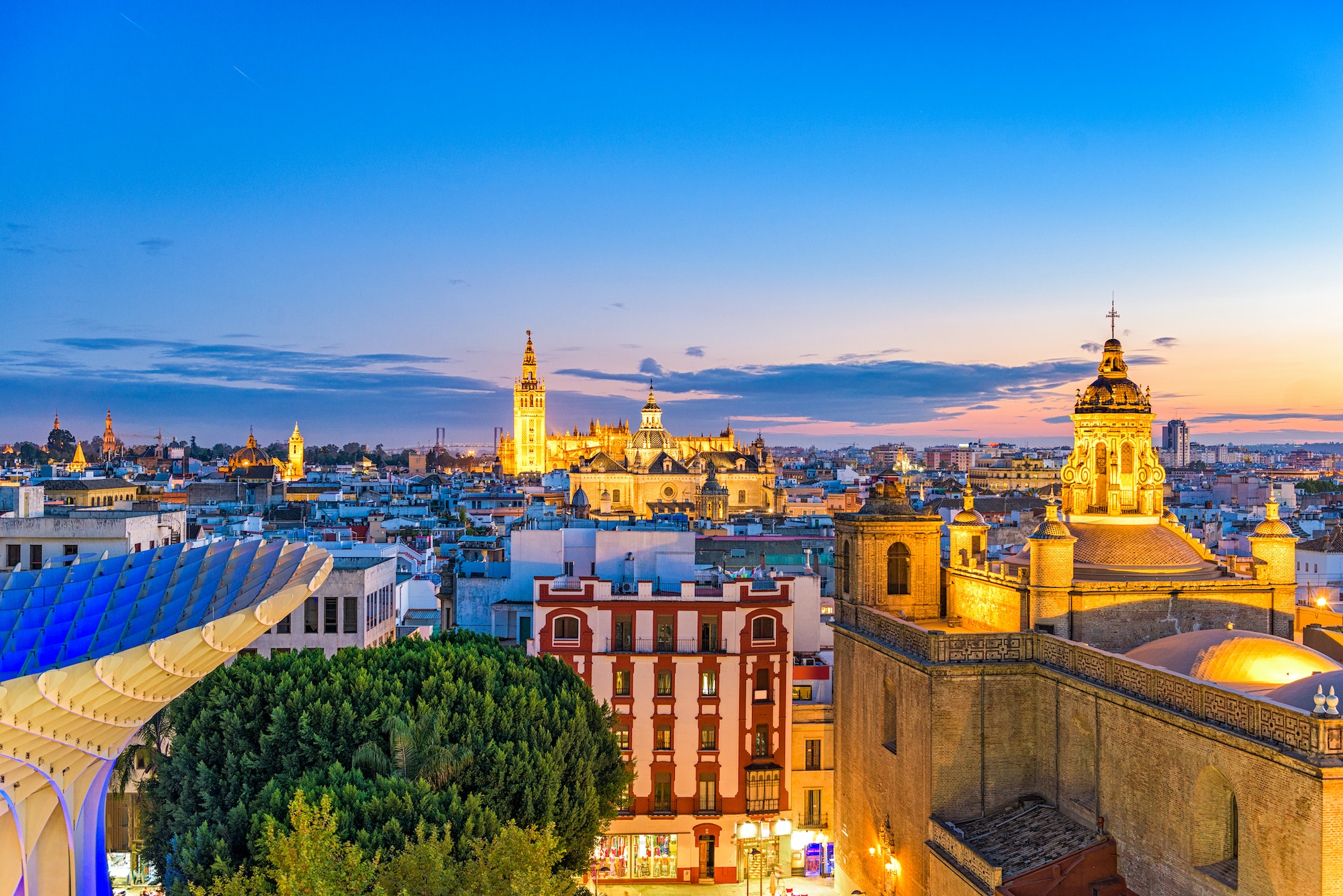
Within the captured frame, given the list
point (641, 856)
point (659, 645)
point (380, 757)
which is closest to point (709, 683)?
point (659, 645)

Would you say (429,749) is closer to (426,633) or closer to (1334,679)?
(1334,679)

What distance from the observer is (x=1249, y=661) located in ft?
63.8

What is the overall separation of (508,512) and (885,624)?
7712 centimetres

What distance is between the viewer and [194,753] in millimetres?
21812

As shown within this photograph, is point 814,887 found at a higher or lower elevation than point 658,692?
lower

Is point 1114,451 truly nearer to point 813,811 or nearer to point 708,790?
point 813,811

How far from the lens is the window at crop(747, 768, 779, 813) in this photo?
3178cm

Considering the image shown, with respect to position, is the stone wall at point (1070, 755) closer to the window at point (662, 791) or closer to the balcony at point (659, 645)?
the balcony at point (659, 645)

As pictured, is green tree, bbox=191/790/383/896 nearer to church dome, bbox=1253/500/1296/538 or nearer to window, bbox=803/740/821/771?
window, bbox=803/740/821/771

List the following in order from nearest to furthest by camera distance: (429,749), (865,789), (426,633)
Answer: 1. (429,749)
2. (865,789)
3. (426,633)

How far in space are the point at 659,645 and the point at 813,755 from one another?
601 cm

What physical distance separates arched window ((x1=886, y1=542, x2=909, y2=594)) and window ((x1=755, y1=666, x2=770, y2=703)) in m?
4.73

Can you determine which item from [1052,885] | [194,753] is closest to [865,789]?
[1052,885]

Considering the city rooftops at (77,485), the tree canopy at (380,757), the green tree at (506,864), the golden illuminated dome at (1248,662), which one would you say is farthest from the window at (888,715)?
the city rooftops at (77,485)
